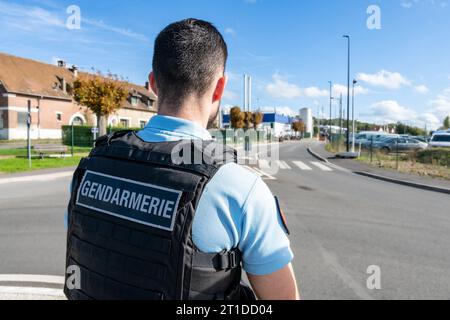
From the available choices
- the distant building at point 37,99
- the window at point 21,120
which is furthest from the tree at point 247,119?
the window at point 21,120

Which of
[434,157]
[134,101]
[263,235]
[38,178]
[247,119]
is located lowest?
[38,178]

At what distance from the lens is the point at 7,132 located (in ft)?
111

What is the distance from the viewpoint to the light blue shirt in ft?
3.87

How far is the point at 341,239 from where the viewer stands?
543 cm

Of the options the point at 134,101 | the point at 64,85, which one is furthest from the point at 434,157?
the point at 64,85

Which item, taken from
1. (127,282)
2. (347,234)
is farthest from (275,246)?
(347,234)

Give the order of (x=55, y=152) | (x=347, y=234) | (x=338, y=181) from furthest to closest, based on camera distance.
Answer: (x=55, y=152) → (x=338, y=181) → (x=347, y=234)

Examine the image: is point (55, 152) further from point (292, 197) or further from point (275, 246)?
point (275, 246)

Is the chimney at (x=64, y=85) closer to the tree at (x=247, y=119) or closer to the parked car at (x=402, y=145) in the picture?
the tree at (x=247, y=119)

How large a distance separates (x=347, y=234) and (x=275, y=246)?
4917 millimetres

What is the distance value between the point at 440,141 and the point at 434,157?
8.53 metres

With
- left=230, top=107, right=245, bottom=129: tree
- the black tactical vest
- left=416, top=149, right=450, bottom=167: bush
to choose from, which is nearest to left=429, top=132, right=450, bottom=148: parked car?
left=416, top=149, right=450, bottom=167: bush

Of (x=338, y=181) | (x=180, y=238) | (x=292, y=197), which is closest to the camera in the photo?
(x=180, y=238)

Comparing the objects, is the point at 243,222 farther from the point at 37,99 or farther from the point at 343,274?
the point at 37,99
